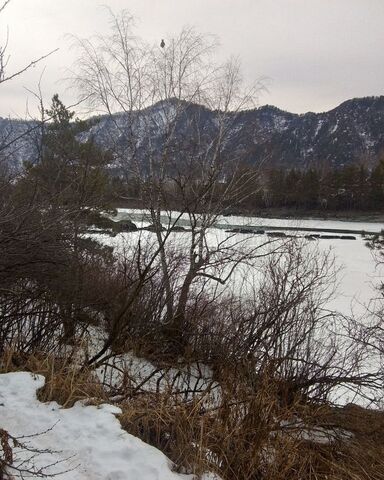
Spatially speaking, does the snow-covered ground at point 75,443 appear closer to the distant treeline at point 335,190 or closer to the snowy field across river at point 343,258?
the snowy field across river at point 343,258

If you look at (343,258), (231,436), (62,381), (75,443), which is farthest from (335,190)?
(75,443)

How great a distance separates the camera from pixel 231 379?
416 cm

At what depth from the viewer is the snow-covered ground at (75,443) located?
282cm

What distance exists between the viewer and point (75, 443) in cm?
314

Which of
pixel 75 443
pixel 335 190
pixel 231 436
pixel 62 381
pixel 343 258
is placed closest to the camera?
pixel 75 443

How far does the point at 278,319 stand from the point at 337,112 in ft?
519

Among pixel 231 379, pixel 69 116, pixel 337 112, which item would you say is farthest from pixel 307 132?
pixel 231 379

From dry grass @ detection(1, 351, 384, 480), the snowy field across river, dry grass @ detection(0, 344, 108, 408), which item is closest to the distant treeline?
the snowy field across river

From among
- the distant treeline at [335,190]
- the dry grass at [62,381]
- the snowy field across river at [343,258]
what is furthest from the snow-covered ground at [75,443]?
the distant treeline at [335,190]

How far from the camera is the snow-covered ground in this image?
2822 mm

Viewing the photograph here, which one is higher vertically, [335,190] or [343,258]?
[335,190]

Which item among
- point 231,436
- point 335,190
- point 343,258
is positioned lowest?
point 343,258

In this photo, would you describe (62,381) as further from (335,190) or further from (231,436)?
(335,190)

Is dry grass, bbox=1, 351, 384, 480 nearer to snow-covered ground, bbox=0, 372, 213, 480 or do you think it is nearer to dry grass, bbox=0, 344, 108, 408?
dry grass, bbox=0, 344, 108, 408
